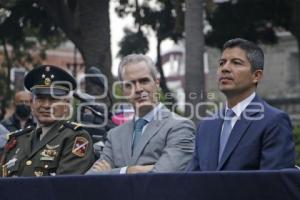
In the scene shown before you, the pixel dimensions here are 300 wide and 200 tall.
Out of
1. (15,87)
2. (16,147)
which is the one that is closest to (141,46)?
(15,87)

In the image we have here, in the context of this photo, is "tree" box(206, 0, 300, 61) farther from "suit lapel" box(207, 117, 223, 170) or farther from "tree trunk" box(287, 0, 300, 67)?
"suit lapel" box(207, 117, 223, 170)

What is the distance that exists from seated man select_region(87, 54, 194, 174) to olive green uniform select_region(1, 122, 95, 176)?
0.41 ft

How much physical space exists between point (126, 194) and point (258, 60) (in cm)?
122

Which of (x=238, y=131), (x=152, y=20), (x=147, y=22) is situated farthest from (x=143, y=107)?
(x=147, y=22)

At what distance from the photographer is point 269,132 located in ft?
13.8

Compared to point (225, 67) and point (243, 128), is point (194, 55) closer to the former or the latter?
point (225, 67)

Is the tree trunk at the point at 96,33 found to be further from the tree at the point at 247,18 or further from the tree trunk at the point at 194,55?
the tree at the point at 247,18

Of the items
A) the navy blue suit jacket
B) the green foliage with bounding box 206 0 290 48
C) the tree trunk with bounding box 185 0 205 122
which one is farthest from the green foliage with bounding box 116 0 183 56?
the navy blue suit jacket

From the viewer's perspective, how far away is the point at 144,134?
4938 mm

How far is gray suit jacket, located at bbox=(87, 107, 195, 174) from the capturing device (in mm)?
4797

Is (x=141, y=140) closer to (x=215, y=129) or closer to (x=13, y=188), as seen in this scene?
(x=215, y=129)

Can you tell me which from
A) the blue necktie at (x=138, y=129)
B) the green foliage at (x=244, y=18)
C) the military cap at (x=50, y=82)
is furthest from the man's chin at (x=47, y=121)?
the green foliage at (x=244, y=18)

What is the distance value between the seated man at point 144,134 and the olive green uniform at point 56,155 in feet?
0.41

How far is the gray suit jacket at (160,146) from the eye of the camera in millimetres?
4797
